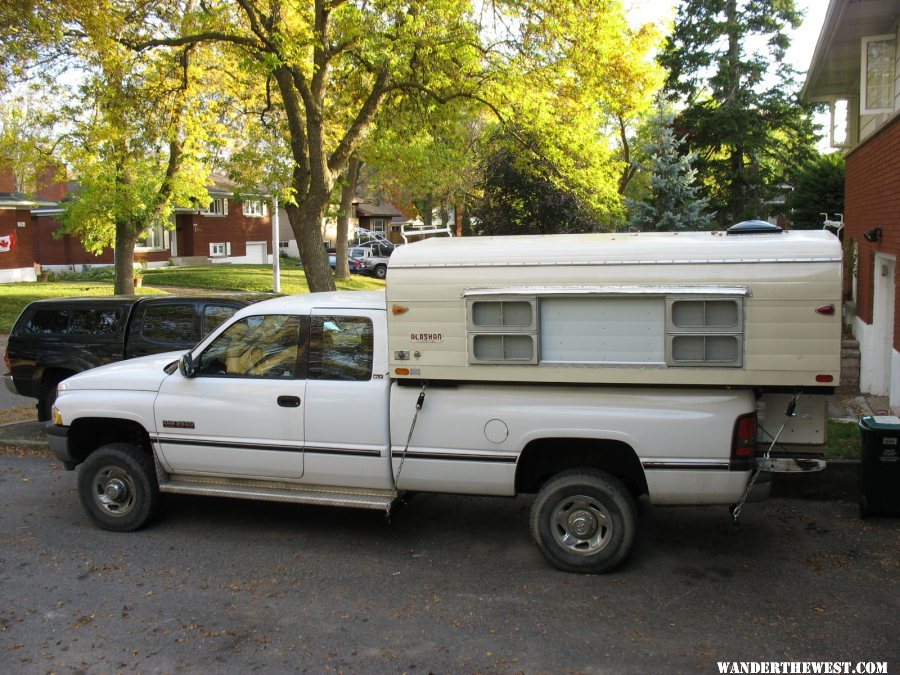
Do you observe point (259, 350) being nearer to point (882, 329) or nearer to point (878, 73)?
point (882, 329)

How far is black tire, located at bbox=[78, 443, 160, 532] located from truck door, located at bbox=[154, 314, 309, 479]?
0.94ft

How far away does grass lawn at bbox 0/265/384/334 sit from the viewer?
25.5m

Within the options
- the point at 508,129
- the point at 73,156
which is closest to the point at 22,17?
the point at 73,156

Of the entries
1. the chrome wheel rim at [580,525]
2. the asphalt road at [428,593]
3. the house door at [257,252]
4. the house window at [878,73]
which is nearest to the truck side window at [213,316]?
the asphalt road at [428,593]

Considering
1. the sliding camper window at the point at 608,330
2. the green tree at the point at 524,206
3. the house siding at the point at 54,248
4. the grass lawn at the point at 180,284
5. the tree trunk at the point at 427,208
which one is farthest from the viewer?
the tree trunk at the point at 427,208

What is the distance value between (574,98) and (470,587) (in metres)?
10.1

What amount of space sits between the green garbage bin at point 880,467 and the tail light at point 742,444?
1.83 m

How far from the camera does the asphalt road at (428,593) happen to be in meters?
4.40

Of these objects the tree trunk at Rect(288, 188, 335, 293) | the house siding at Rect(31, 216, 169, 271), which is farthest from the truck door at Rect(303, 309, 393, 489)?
the house siding at Rect(31, 216, 169, 271)

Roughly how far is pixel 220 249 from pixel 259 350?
39.3 metres

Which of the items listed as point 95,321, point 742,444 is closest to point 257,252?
point 95,321

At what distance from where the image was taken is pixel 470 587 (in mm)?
5332

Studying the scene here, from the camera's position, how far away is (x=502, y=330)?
5.42 metres

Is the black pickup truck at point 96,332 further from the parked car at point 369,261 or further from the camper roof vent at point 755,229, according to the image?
the parked car at point 369,261
